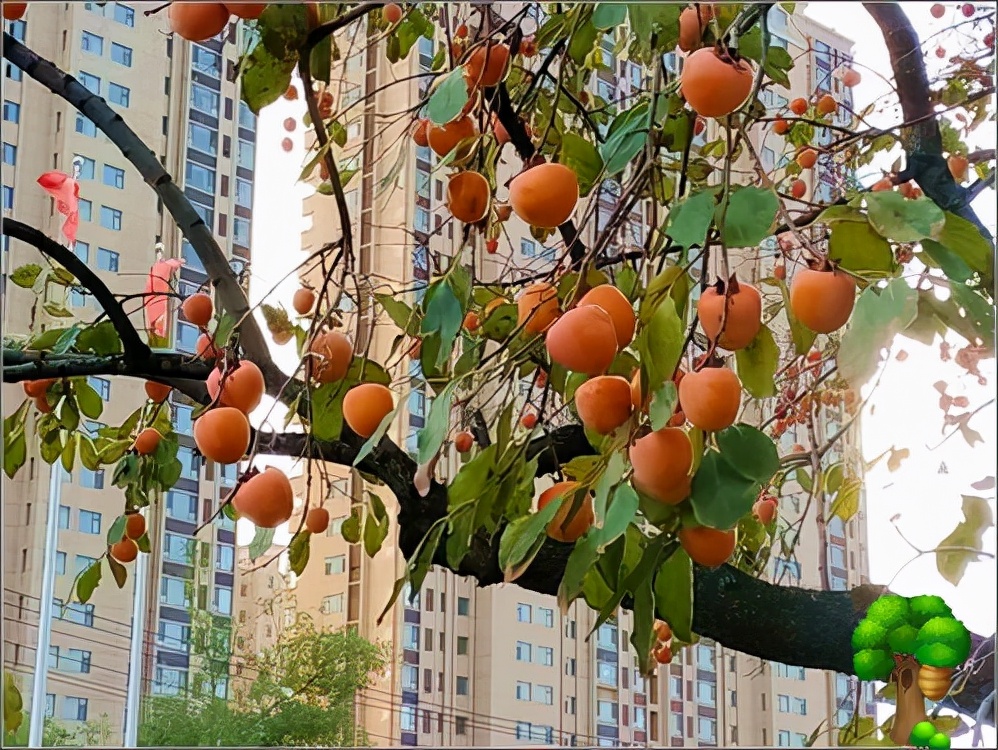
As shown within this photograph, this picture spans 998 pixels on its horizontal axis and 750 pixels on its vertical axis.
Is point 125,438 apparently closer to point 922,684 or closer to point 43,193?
point 43,193

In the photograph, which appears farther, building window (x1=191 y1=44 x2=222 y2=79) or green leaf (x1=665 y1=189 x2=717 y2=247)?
building window (x1=191 y1=44 x2=222 y2=79)

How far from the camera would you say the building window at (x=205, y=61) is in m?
1.42

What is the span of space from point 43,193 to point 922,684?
0.96 m

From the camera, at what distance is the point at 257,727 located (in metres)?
1.34

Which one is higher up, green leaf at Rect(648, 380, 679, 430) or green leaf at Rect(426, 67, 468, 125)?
green leaf at Rect(426, 67, 468, 125)

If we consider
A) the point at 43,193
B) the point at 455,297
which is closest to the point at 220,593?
the point at 43,193

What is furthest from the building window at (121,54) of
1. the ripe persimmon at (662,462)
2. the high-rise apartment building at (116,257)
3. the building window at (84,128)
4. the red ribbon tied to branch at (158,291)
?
the ripe persimmon at (662,462)

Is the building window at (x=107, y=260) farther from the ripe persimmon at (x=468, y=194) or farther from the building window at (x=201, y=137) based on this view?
the ripe persimmon at (x=468, y=194)

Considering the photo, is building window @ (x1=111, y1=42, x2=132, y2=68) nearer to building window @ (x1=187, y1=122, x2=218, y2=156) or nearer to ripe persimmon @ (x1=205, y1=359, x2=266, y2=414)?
building window @ (x1=187, y1=122, x2=218, y2=156)

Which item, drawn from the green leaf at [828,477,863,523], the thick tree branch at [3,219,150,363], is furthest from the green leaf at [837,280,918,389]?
the green leaf at [828,477,863,523]

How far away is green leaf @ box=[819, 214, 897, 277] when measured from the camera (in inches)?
19.1

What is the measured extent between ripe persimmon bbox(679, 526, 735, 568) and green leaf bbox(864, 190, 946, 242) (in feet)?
0.43

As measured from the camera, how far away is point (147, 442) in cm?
96

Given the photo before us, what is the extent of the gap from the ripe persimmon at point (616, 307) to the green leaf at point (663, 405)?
0.13ft
